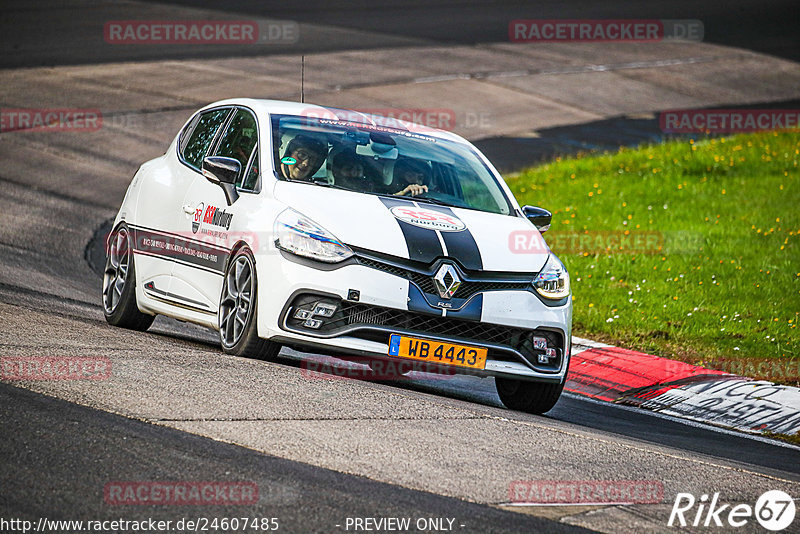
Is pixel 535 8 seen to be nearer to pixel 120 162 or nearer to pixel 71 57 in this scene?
pixel 71 57

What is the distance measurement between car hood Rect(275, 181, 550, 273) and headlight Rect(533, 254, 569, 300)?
0.06 meters

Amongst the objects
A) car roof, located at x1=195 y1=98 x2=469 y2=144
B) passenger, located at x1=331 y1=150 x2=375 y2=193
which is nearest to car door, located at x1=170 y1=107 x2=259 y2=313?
car roof, located at x1=195 y1=98 x2=469 y2=144

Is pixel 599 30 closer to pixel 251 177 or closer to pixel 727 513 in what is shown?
pixel 251 177

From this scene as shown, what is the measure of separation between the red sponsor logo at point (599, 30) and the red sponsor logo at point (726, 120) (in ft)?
26.9

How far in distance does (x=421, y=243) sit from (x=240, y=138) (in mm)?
2014

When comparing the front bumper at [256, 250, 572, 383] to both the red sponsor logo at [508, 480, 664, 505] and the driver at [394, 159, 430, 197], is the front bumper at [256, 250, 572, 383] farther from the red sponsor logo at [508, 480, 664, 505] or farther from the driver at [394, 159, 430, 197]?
the red sponsor logo at [508, 480, 664, 505]

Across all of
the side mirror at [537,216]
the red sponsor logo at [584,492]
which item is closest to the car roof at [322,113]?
the side mirror at [537,216]

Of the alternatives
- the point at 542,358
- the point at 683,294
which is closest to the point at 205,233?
the point at 542,358

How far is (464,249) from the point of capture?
7.66 meters

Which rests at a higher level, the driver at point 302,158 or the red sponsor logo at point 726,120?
the driver at point 302,158

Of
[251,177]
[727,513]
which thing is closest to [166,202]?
[251,177]

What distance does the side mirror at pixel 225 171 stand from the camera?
26.9 feet

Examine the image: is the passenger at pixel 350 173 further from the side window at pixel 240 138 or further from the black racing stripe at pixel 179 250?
the black racing stripe at pixel 179 250

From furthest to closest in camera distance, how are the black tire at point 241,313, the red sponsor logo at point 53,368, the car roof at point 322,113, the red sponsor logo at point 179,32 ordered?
the red sponsor logo at point 179,32 → the car roof at point 322,113 → the black tire at point 241,313 → the red sponsor logo at point 53,368
